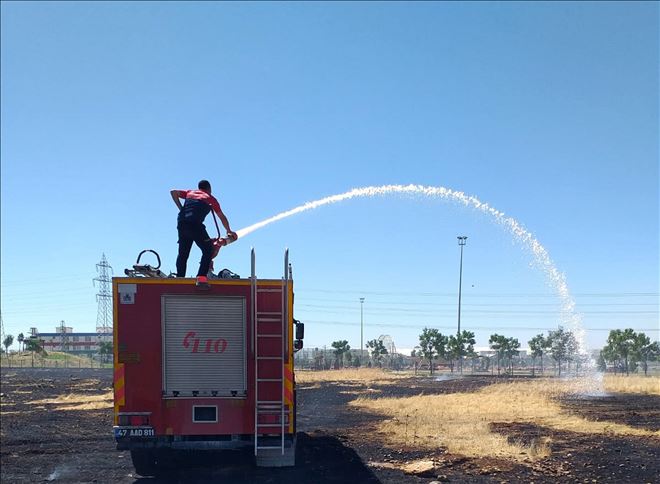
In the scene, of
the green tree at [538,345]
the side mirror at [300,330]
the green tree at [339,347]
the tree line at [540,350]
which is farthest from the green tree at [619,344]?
the side mirror at [300,330]

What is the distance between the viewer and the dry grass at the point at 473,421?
38.9 feet

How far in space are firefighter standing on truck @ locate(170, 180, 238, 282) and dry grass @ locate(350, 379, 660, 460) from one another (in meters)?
5.99

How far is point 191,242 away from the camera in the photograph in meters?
10.1

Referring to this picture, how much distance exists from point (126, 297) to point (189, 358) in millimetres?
1332

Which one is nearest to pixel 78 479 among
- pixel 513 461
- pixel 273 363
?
pixel 273 363

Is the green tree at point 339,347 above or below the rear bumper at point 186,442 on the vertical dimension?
below

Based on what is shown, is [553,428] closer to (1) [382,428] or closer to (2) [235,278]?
(1) [382,428]

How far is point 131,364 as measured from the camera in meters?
9.00

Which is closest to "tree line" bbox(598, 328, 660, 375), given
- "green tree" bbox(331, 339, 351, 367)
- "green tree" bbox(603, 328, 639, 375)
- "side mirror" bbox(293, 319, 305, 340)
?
"green tree" bbox(603, 328, 639, 375)

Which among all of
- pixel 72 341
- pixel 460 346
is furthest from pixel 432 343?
pixel 72 341

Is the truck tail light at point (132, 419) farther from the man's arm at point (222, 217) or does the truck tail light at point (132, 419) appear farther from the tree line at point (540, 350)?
the tree line at point (540, 350)

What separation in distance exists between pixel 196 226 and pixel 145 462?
4462 mm

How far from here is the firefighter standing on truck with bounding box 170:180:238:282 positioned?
389 inches

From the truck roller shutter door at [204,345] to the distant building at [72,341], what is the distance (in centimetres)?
13113
